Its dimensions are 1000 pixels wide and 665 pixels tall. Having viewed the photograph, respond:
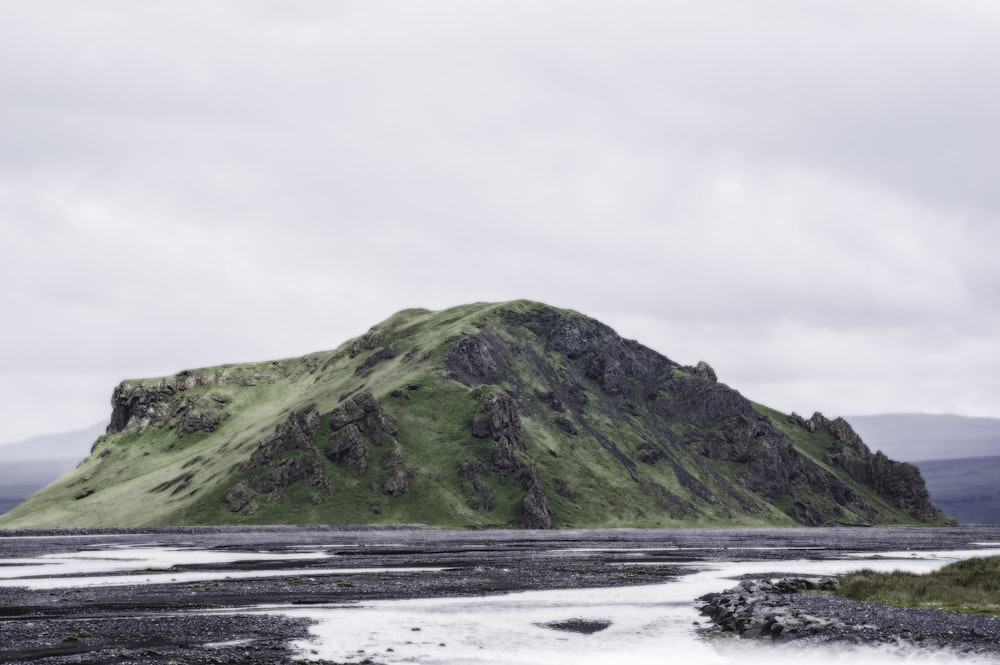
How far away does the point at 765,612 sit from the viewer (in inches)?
1779

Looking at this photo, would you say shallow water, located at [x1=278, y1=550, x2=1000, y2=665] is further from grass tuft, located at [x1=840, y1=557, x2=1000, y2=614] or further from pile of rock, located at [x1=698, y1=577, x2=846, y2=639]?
grass tuft, located at [x1=840, y1=557, x2=1000, y2=614]

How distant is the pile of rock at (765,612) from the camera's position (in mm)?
41781

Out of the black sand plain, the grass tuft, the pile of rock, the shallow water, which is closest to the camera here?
the shallow water

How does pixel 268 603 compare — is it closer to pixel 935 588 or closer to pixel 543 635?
pixel 543 635

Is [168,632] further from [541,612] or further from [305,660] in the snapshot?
[541,612]

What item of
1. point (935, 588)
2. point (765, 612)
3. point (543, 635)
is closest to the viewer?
point (765, 612)

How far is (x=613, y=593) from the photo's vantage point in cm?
6475

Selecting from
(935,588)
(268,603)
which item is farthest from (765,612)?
(268,603)

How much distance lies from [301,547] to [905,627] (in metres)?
98.6

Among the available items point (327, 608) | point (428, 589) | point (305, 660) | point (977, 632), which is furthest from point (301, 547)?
point (977, 632)

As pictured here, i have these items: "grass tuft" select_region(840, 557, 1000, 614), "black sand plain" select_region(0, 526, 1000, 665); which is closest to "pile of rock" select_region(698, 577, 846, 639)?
"black sand plain" select_region(0, 526, 1000, 665)

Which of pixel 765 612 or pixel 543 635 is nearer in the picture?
pixel 765 612

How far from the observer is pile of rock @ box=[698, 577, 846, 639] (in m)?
41.8

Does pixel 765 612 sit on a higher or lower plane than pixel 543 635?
higher
